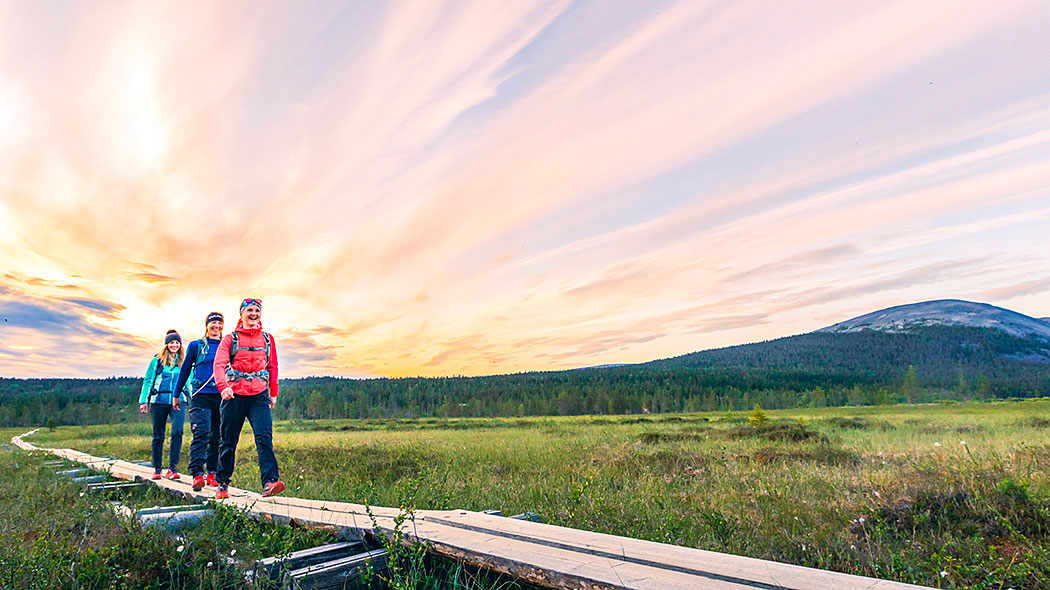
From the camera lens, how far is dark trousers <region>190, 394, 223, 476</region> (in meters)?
8.18

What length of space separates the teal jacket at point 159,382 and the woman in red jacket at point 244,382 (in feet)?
11.6

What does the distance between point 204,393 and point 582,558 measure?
7.45 meters

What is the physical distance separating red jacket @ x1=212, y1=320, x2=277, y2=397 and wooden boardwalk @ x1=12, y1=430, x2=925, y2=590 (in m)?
2.97

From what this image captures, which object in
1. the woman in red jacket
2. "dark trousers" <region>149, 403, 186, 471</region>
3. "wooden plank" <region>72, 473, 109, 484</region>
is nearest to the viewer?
the woman in red jacket

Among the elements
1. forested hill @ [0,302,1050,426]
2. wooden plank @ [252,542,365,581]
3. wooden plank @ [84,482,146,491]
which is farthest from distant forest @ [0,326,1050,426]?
wooden plank @ [252,542,365,581]

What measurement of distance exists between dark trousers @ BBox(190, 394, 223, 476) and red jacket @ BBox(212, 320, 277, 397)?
1.55m

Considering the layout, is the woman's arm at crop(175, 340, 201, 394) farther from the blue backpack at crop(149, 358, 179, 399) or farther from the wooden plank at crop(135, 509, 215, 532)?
the wooden plank at crop(135, 509, 215, 532)

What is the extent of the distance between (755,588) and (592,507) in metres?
3.40

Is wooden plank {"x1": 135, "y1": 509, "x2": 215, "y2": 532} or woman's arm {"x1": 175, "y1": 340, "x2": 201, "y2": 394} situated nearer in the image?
wooden plank {"x1": 135, "y1": 509, "x2": 215, "y2": 532}

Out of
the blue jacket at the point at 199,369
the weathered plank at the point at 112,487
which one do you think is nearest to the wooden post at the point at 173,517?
the weathered plank at the point at 112,487

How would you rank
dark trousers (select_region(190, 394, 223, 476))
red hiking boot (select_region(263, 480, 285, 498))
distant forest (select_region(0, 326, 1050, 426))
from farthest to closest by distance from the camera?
distant forest (select_region(0, 326, 1050, 426))
dark trousers (select_region(190, 394, 223, 476))
red hiking boot (select_region(263, 480, 285, 498))

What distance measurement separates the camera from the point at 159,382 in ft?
32.2

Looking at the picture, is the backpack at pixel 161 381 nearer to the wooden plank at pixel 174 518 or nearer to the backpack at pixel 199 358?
the backpack at pixel 199 358

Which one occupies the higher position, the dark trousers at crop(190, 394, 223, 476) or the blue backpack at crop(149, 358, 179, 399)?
the blue backpack at crop(149, 358, 179, 399)
